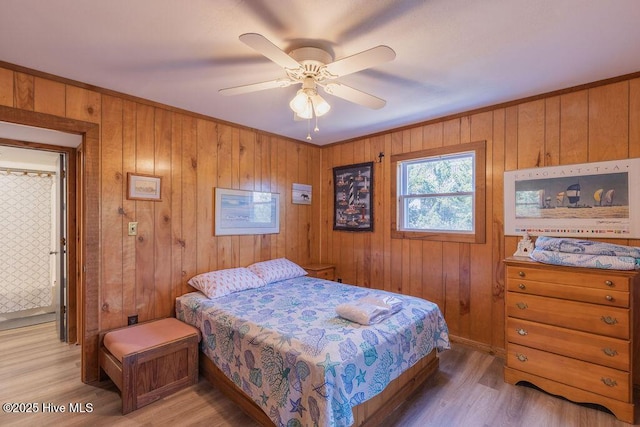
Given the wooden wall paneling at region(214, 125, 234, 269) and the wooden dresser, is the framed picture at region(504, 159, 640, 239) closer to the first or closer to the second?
the wooden dresser

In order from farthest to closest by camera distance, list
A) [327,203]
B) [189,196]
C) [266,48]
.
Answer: [327,203]
[189,196]
[266,48]

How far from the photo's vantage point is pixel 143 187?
273cm

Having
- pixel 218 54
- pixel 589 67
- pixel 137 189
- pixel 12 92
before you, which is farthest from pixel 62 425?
pixel 589 67

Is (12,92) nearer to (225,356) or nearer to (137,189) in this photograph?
(137,189)

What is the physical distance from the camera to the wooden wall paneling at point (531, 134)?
2645 mm

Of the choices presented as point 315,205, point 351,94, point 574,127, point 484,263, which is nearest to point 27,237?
point 315,205

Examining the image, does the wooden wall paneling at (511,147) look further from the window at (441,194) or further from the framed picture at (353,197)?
the framed picture at (353,197)

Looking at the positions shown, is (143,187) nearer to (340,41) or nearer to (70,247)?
(70,247)

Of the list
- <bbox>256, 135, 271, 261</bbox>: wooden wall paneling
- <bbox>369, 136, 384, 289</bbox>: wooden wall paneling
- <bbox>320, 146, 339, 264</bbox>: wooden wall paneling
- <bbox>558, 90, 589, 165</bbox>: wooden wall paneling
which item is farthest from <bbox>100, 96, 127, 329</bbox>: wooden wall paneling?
<bbox>558, 90, 589, 165</bbox>: wooden wall paneling

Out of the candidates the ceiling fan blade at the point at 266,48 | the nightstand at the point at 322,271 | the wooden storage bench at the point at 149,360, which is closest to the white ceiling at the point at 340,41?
the ceiling fan blade at the point at 266,48

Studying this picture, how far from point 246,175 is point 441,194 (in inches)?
88.1

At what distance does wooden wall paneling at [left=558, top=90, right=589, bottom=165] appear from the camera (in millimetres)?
2443

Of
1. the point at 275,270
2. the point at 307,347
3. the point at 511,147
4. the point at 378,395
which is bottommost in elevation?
the point at 378,395

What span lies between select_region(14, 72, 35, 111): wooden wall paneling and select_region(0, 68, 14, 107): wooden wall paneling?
0.08ft
